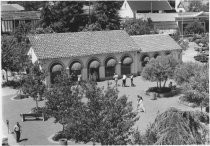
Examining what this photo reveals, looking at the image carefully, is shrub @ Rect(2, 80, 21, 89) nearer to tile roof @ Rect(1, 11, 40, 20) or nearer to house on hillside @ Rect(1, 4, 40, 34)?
house on hillside @ Rect(1, 4, 40, 34)

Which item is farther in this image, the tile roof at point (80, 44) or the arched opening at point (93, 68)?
the arched opening at point (93, 68)

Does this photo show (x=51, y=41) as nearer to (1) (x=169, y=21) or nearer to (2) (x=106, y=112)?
(2) (x=106, y=112)

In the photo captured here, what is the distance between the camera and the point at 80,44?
48562 mm

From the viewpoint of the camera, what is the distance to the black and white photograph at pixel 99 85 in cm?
1942

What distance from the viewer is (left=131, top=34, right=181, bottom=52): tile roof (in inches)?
2095

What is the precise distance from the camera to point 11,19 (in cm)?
9450

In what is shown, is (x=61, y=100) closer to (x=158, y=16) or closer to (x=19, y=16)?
(x=19, y=16)

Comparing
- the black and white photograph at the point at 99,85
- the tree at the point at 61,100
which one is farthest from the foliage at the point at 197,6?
the tree at the point at 61,100

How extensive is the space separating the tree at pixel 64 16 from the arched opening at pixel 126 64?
31.9 meters

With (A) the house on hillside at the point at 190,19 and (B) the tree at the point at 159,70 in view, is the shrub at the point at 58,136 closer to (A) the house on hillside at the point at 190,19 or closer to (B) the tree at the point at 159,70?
(B) the tree at the point at 159,70

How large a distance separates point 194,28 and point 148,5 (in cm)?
1922

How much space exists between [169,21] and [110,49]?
58764mm

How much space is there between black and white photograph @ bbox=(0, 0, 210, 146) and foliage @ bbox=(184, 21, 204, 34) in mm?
9790

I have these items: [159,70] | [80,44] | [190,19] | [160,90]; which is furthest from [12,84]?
[190,19]
